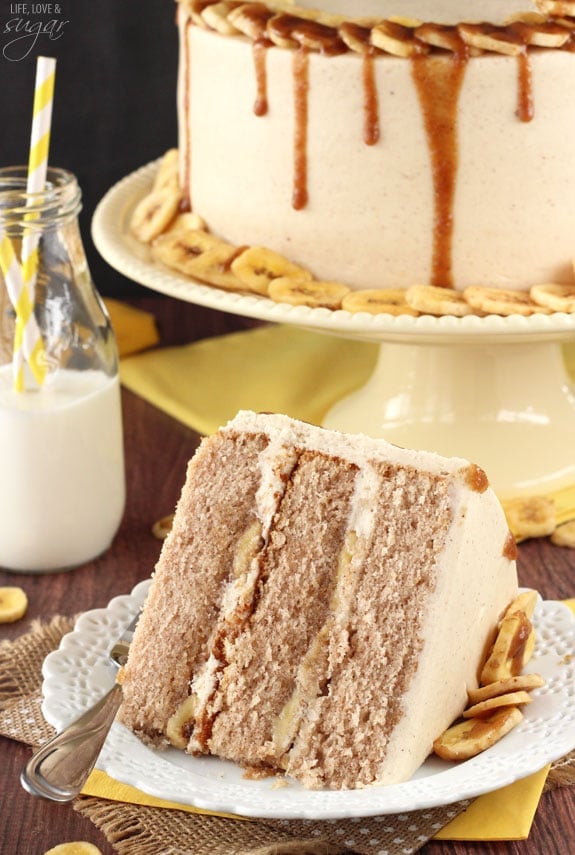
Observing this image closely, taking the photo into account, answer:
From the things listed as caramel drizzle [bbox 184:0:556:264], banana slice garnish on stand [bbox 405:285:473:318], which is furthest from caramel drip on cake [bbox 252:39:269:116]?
banana slice garnish on stand [bbox 405:285:473:318]

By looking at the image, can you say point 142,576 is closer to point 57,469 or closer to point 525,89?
point 57,469

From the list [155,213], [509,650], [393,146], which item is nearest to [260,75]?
[393,146]

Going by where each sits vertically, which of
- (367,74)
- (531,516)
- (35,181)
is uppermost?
(367,74)

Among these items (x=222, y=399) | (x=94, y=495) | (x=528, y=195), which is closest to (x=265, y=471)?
(x=94, y=495)

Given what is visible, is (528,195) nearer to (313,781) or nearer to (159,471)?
(159,471)

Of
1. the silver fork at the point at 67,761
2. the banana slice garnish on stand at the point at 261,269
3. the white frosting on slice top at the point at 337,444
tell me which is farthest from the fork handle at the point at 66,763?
the banana slice garnish on stand at the point at 261,269

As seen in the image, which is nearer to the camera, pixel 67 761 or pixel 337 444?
pixel 67 761
